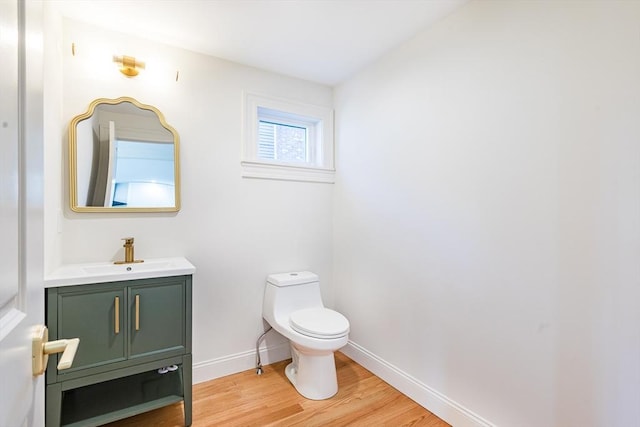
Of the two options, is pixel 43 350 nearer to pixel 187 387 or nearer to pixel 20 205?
pixel 20 205

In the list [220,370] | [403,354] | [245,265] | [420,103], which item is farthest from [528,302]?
[220,370]

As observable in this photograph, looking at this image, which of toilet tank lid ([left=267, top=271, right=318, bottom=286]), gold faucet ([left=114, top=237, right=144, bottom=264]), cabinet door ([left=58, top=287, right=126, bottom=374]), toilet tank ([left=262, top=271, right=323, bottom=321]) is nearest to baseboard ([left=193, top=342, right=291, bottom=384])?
toilet tank ([left=262, top=271, right=323, bottom=321])

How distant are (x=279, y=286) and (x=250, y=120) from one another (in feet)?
4.14

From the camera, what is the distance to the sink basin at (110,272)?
1.49 m

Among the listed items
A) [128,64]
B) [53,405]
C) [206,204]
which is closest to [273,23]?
[128,64]

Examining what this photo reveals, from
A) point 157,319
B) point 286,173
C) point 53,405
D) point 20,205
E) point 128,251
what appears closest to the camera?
point 20,205

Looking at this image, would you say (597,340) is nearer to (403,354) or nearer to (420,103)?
(403,354)

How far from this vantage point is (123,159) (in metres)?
1.98

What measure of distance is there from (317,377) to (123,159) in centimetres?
184

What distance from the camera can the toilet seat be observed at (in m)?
1.94

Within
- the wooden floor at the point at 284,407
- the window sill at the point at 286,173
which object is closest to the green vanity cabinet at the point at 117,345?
the wooden floor at the point at 284,407

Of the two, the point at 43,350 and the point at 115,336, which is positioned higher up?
the point at 43,350

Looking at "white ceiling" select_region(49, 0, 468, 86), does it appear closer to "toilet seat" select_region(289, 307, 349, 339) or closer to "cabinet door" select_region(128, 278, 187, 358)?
"cabinet door" select_region(128, 278, 187, 358)

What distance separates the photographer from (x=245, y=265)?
2396 millimetres
